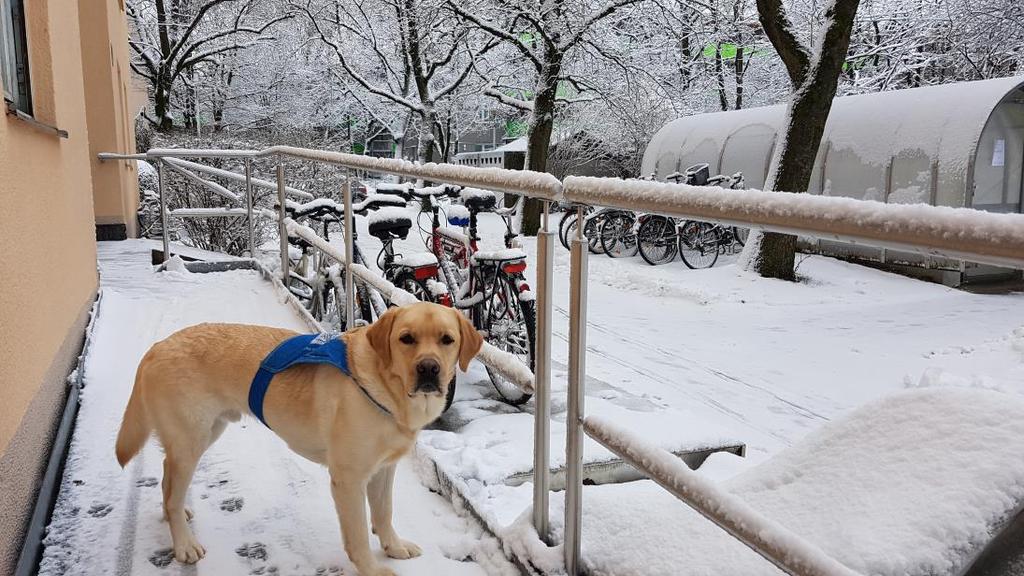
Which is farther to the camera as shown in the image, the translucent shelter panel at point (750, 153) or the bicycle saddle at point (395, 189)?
the translucent shelter panel at point (750, 153)

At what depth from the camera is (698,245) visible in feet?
47.6

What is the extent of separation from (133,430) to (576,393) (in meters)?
1.37

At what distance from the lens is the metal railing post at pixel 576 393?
75.2 inches

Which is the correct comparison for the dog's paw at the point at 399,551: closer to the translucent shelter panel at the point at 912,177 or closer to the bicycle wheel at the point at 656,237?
the bicycle wheel at the point at 656,237

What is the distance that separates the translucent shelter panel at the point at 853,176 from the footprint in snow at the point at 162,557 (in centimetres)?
1360

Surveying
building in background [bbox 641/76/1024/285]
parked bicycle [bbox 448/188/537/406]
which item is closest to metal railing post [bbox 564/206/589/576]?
parked bicycle [bbox 448/188/537/406]

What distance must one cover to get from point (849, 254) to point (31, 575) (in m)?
14.0

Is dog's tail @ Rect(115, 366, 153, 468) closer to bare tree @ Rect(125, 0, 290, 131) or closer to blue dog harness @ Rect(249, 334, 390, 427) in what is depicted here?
blue dog harness @ Rect(249, 334, 390, 427)

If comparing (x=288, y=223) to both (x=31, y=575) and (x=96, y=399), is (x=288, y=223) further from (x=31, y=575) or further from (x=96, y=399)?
(x=31, y=575)

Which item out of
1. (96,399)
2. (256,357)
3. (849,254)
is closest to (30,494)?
(256,357)

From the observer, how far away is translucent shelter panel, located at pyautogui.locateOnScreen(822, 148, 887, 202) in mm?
14180

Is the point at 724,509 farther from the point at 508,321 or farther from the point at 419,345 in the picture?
the point at 508,321

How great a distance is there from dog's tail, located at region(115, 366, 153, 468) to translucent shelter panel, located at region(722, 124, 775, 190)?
1563 centimetres

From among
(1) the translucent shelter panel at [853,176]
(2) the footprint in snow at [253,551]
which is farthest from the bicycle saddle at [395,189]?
(1) the translucent shelter panel at [853,176]
